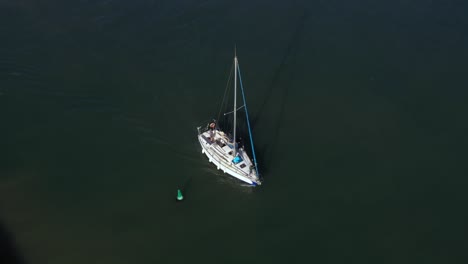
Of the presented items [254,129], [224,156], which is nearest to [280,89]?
[254,129]

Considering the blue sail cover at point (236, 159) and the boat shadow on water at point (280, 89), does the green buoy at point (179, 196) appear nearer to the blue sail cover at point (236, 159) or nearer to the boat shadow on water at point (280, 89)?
→ the blue sail cover at point (236, 159)

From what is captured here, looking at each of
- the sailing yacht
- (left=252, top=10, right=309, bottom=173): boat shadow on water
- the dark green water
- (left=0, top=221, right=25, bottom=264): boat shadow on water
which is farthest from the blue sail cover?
(left=0, top=221, right=25, bottom=264): boat shadow on water

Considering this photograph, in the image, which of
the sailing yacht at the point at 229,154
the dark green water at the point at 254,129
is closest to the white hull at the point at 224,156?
the sailing yacht at the point at 229,154

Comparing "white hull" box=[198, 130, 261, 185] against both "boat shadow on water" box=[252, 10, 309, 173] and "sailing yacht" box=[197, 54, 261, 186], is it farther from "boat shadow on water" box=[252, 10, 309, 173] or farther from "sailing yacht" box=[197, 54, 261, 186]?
"boat shadow on water" box=[252, 10, 309, 173]

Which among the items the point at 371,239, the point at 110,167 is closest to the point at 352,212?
the point at 371,239

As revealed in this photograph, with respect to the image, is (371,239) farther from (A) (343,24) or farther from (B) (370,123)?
(A) (343,24)

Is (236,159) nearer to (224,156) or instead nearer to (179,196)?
(224,156)
